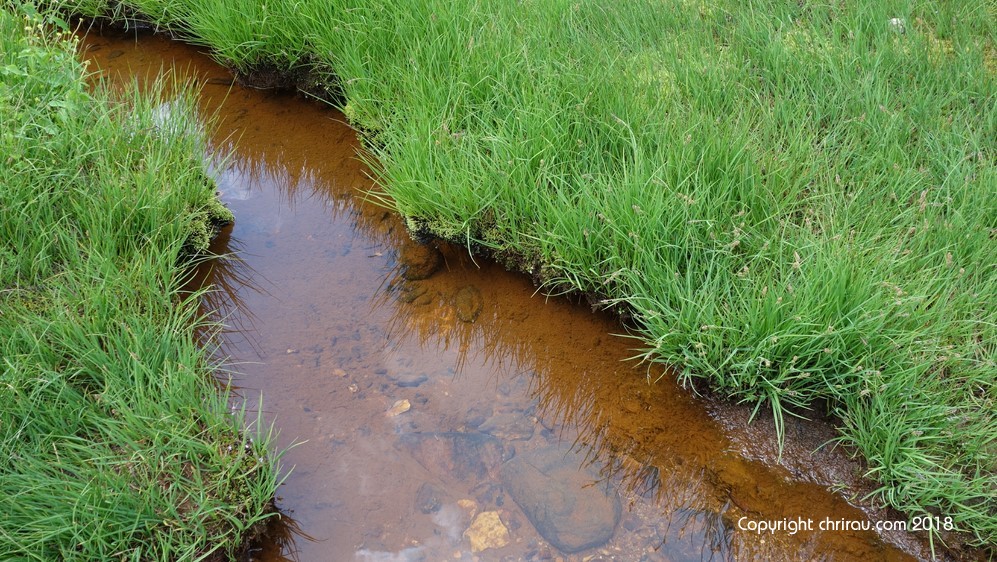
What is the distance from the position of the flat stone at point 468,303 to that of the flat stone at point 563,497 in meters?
0.82

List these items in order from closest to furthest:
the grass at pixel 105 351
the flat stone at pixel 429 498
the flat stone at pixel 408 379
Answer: the grass at pixel 105 351
the flat stone at pixel 429 498
the flat stone at pixel 408 379

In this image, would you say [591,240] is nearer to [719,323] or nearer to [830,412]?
[719,323]

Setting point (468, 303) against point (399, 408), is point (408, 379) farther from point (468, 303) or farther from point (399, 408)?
point (468, 303)

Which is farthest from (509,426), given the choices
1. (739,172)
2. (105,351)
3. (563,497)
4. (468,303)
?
(105,351)

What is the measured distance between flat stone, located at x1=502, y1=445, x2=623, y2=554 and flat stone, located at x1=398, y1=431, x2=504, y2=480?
8cm

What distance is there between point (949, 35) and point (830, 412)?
265 cm

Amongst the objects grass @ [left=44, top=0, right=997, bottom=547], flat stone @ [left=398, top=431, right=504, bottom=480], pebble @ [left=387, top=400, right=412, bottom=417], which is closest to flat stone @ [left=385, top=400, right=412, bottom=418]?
pebble @ [left=387, top=400, right=412, bottom=417]

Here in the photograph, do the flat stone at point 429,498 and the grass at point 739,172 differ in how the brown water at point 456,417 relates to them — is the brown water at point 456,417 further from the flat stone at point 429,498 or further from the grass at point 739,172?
the grass at point 739,172

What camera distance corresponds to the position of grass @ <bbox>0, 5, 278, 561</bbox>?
2.29 m

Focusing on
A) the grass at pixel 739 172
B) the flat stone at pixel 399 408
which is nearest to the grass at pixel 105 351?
the flat stone at pixel 399 408

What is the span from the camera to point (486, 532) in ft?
8.56

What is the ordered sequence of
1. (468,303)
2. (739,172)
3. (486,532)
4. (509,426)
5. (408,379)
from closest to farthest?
(486,532)
(509,426)
(408,379)
(739,172)
(468,303)

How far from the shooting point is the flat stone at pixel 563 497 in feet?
8.53

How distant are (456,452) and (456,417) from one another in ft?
0.59
